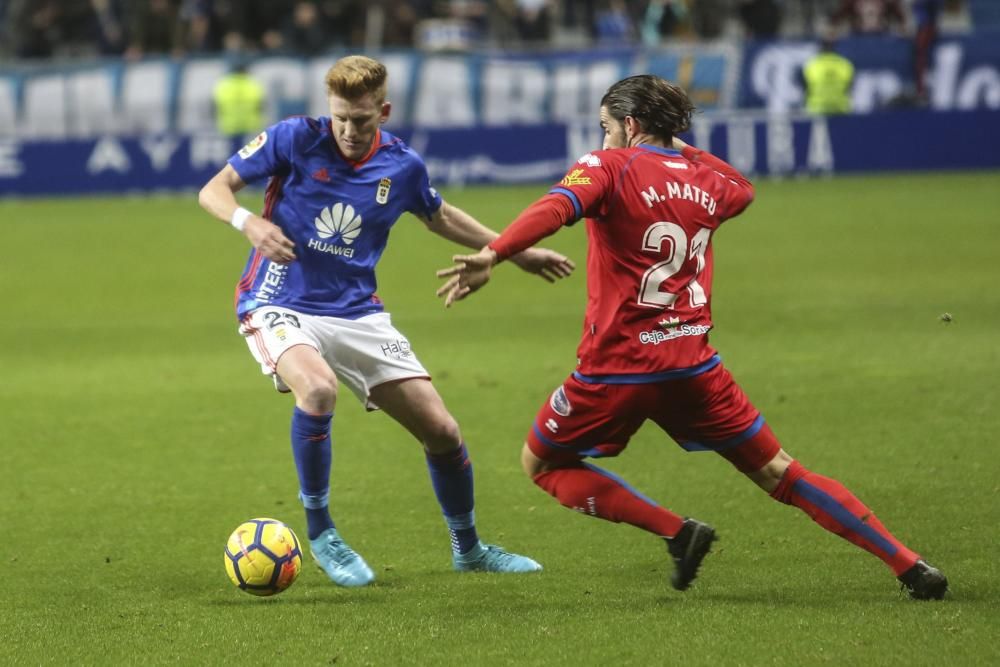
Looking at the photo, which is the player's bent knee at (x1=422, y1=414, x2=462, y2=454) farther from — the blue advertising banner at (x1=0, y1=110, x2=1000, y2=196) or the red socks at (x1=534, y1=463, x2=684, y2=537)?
the blue advertising banner at (x1=0, y1=110, x2=1000, y2=196)

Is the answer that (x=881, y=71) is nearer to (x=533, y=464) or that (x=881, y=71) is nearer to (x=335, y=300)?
(x=335, y=300)

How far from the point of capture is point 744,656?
16.2 feet

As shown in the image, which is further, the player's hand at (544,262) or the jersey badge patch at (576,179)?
the player's hand at (544,262)

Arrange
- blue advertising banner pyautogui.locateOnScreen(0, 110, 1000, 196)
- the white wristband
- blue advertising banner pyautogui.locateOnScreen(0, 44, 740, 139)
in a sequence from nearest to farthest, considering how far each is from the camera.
A: the white wristband
blue advertising banner pyautogui.locateOnScreen(0, 110, 1000, 196)
blue advertising banner pyautogui.locateOnScreen(0, 44, 740, 139)

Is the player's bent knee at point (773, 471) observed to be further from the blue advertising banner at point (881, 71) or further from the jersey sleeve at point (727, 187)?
the blue advertising banner at point (881, 71)

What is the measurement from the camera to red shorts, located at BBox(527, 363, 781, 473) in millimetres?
5574

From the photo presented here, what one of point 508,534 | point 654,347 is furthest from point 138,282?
point 654,347

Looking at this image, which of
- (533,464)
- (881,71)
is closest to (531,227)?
(533,464)

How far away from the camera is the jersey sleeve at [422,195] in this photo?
6566 millimetres

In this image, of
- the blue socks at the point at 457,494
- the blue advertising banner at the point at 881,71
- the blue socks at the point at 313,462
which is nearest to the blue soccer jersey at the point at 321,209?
the blue socks at the point at 313,462

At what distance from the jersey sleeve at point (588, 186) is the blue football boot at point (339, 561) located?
1.80 meters

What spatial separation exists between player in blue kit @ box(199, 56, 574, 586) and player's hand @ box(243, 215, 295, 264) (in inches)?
8.5

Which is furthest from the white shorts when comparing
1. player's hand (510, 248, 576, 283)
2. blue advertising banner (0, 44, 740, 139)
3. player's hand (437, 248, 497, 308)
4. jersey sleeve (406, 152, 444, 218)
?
blue advertising banner (0, 44, 740, 139)

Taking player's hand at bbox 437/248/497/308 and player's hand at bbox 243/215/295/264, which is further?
player's hand at bbox 243/215/295/264
